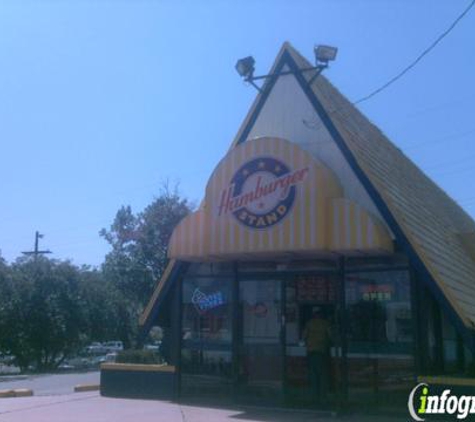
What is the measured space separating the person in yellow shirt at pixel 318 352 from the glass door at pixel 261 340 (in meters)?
0.84

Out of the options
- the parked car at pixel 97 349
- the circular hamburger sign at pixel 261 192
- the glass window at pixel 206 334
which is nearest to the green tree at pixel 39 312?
the parked car at pixel 97 349

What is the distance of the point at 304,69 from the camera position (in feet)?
46.4

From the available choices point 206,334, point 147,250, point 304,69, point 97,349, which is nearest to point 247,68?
point 304,69

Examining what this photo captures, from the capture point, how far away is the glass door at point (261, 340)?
13695mm

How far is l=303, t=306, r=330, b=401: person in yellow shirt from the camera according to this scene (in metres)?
12.9

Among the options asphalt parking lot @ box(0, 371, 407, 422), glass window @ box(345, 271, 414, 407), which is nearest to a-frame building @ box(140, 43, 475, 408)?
glass window @ box(345, 271, 414, 407)

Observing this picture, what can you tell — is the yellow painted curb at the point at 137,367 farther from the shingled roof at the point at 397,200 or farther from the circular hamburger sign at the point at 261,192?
the circular hamburger sign at the point at 261,192

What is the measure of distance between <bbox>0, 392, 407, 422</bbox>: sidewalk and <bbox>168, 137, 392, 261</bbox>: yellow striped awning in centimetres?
290

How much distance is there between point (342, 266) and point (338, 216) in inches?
50.9

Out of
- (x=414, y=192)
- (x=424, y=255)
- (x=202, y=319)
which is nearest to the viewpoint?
(x=424, y=255)

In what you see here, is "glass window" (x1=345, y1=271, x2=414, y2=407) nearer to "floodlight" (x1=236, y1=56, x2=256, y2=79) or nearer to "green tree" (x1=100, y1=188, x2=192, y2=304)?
"floodlight" (x1=236, y1=56, x2=256, y2=79)

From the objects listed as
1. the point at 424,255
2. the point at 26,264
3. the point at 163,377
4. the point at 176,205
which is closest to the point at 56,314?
the point at 26,264

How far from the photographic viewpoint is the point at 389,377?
12.3 m

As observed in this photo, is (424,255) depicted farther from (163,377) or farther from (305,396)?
(163,377)
